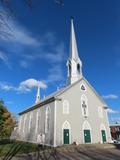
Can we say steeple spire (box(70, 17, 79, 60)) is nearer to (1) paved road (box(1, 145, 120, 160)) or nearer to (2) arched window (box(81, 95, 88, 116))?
(2) arched window (box(81, 95, 88, 116))

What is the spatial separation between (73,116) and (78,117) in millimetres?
977

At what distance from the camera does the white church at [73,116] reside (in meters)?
22.5

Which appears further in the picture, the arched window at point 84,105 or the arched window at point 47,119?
the arched window at point 84,105

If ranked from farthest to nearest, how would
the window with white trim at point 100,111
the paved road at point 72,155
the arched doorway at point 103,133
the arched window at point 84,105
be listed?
the window with white trim at point 100,111 < the arched doorway at point 103,133 < the arched window at point 84,105 < the paved road at point 72,155

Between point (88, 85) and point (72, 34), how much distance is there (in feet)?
49.1

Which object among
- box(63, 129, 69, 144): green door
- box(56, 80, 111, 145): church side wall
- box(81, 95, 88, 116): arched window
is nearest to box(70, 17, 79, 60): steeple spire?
box(56, 80, 111, 145): church side wall

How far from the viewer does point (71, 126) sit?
2320 cm

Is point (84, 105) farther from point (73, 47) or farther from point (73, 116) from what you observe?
point (73, 47)

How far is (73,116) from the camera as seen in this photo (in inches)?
945

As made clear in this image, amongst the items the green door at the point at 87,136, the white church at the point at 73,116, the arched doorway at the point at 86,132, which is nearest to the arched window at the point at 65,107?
the white church at the point at 73,116

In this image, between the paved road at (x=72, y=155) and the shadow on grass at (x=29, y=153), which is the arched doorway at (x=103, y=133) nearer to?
the paved road at (x=72, y=155)

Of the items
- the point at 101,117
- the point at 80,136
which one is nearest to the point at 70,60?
the point at 101,117

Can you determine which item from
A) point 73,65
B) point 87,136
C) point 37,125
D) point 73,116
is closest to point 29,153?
point 73,116

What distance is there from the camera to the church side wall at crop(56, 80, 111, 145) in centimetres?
2282
